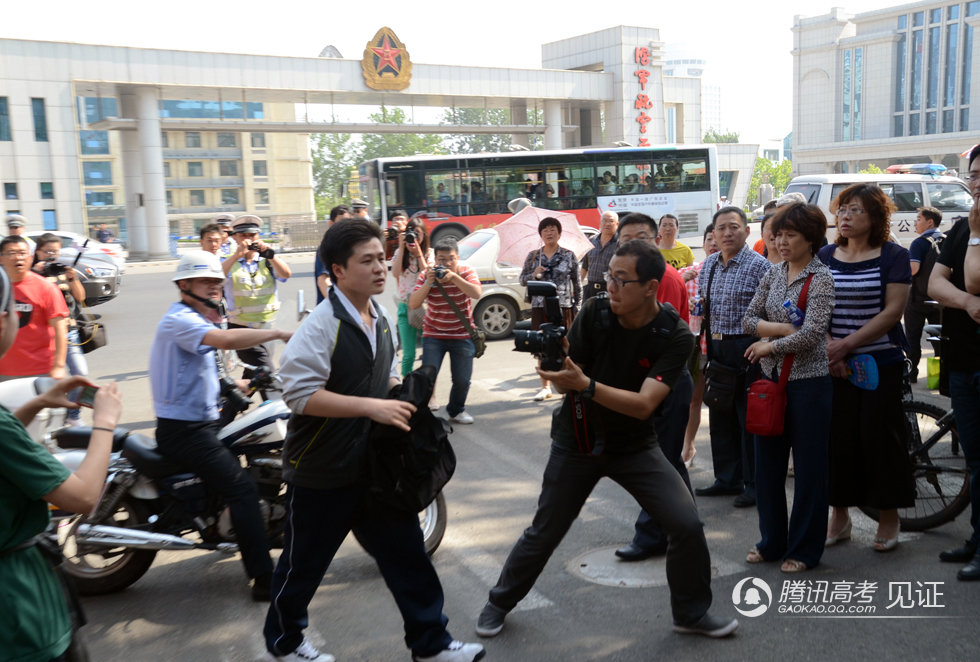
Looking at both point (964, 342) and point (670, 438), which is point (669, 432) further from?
point (964, 342)

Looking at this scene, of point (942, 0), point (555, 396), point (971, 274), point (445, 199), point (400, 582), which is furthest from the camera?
point (942, 0)

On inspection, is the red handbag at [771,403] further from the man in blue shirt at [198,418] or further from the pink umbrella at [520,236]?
the pink umbrella at [520,236]

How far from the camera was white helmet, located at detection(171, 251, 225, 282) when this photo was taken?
13.9ft

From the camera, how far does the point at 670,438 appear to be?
4.73 m

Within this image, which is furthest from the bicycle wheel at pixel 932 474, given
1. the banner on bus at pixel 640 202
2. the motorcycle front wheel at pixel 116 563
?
the banner on bus at pixel 640 202

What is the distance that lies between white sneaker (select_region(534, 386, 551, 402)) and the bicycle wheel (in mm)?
4036

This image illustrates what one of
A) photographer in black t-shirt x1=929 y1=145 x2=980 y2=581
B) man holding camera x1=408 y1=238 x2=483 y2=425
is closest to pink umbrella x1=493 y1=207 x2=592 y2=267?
man holding camera x1=408 y1=238 x2=483 y2=425

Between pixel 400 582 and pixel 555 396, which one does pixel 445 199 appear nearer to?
pixel 555 396

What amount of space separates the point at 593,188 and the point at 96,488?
24292 mm

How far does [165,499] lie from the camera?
4336 mm

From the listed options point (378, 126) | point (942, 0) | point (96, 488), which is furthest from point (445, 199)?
point (942, 0)

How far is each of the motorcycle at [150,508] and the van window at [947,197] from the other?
56.5 ft

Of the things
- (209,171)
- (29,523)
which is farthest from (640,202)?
(209,171)

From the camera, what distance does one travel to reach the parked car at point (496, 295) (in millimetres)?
12094
